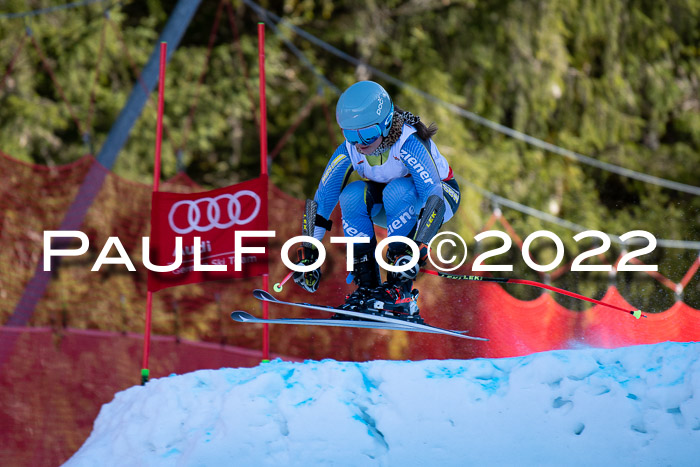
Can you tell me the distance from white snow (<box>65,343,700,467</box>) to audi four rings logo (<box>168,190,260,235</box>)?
117cm

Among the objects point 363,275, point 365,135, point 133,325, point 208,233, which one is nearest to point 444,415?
point 363,275

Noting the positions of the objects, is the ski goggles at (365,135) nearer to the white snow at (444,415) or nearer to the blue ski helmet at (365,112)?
the blue ski helmet at (365,112)

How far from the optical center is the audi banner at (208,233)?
514 centimetres

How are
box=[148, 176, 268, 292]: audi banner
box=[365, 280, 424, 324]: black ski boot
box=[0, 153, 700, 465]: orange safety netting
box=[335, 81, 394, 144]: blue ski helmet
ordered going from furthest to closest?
box=[0, 153, 700, 465]: orange safety netting → box=[148, 176, 268, 292]: audi banner → box=[365, 280, 424, 324]: black ski boot → box=[335, 81, 394, 144]: blue ski helmet

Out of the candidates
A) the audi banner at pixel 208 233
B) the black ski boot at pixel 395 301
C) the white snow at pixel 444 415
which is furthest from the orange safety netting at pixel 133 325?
the white snow at pixel 444 415

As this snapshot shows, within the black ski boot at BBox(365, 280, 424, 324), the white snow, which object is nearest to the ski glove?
the black ski boot at BBox(365, 280, 424, 324)

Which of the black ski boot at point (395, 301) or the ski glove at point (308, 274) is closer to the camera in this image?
the black ski boot at point (395, 301)

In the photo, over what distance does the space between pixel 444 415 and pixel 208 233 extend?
6.90 ft

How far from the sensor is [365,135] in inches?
168

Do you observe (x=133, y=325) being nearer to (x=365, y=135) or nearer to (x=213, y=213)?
(x=213, y=213)

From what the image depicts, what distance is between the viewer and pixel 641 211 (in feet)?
46.2

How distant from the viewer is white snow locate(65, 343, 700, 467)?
11.5 ft

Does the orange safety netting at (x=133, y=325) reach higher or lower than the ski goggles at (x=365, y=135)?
lower

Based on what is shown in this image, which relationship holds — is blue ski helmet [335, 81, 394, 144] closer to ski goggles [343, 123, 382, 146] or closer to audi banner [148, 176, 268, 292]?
Result: ski goggles [343, 123, 382, 146]
